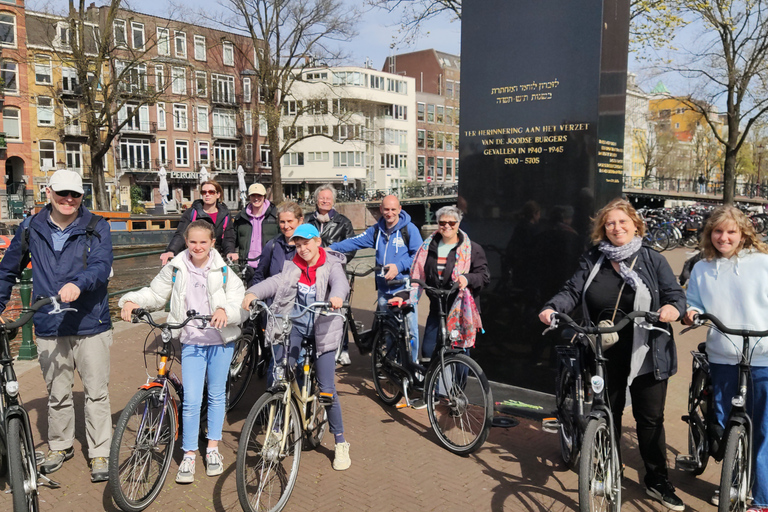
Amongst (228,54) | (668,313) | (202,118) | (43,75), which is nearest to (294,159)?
(202,118)

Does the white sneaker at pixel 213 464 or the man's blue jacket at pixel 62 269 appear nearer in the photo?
the man's blue jacket at pixel 62 269

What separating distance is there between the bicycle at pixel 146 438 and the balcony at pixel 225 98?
164ft

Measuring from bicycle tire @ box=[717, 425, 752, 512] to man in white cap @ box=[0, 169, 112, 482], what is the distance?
12.2ft

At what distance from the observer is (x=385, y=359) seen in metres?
5.79

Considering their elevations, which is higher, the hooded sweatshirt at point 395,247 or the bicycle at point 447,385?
the hooded sweatshirt at point 395,247

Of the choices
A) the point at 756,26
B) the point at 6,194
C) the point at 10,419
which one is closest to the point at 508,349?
the point at 10,419

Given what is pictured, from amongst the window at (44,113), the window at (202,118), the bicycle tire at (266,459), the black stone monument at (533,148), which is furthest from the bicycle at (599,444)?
the window at (202,118)

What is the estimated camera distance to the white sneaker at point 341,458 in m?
4.46

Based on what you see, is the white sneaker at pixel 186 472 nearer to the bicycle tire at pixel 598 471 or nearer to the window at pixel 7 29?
the bicycle tire at pixel 598 471

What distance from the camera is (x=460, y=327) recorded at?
5301mm

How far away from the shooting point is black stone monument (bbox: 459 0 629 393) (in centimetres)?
545

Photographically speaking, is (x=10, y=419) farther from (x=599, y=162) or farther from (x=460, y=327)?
(x=599, y=162)

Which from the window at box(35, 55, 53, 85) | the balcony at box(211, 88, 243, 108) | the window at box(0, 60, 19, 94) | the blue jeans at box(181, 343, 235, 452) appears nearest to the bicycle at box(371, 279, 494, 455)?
the blue jeans at box(181, 343, 235, 452)

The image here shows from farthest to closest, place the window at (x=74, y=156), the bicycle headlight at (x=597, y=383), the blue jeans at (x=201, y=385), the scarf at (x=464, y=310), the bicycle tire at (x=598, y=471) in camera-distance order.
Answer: the window at (x=74, y=156) → the scarf at (x=464, y=310) → the blue jeans at (x=201, y=385) → the bicycle headlight at (x=597, y=383) → the bicycle tire at (x=598, y=471)
